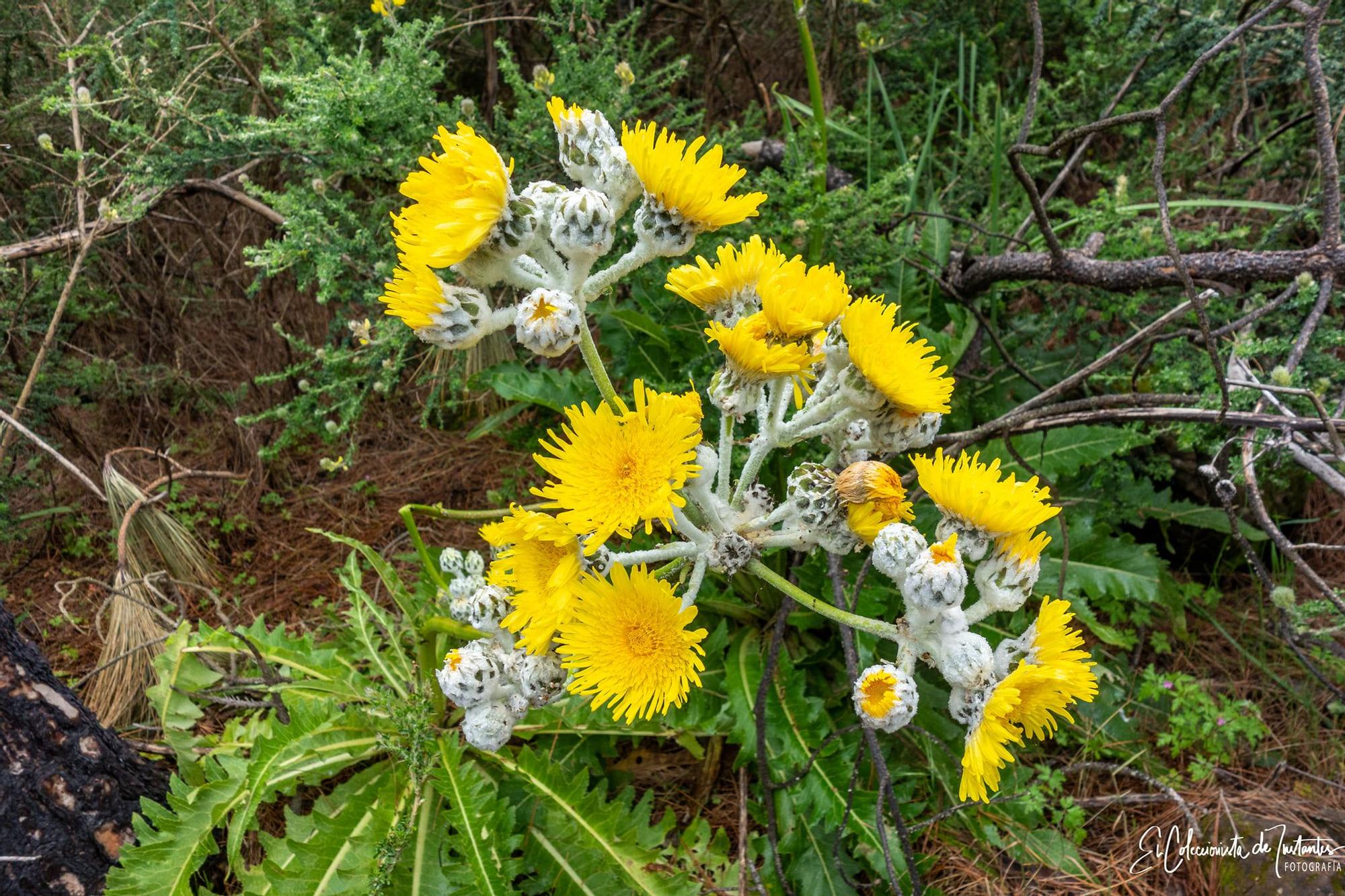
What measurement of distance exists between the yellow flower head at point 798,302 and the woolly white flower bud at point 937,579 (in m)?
0.41

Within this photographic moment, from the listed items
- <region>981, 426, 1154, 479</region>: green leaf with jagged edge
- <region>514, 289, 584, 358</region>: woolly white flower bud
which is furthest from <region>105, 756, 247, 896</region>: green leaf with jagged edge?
<region>981, 426, 1154, 479</region>: green leaf with jagged edge

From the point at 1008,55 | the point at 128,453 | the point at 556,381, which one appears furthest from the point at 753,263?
the point at 128,453

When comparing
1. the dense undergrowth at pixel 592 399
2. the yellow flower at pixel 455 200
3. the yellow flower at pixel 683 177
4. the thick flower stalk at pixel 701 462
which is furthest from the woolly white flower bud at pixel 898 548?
the yellow flower at pixel 455 200

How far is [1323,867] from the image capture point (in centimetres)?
195

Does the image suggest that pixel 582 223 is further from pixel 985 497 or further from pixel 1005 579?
pixel 1005 579

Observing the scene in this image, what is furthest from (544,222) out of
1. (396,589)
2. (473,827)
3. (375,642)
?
(375,642)

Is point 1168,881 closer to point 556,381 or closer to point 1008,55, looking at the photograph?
point 556,381

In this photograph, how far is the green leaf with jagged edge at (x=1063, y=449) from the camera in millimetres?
2543

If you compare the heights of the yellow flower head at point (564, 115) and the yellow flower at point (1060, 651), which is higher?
the yellow flower head at point (564, 115)

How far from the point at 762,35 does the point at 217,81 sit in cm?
293

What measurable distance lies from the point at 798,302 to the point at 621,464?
40 centimetres

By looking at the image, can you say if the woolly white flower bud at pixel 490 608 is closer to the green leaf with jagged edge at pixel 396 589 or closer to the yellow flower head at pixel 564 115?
the green leaf with jagged edge at pixel 396 589

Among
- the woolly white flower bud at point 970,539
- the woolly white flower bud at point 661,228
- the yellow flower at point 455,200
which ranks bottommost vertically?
the woolly white flower bud at point 970,539

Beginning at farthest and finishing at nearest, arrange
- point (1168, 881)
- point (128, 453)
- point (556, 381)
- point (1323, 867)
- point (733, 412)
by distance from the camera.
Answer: point (128, 453)
point (556, 381)
point (1168, 881)
point (1323, 867)
point (733, 412)
